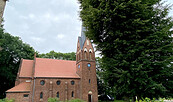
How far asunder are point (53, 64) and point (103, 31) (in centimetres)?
1885

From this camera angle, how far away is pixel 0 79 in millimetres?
25891

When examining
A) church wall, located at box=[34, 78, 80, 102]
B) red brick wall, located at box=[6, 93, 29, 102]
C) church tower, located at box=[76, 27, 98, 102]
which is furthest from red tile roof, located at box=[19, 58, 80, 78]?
red brick wall, located at box=[6, 93, 29, 102]

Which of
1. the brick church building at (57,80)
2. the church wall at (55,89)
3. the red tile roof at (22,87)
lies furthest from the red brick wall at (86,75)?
the red tile roof at (22,87)

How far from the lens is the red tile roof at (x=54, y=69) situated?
21245mm

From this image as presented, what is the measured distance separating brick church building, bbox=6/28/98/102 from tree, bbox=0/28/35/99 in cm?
480

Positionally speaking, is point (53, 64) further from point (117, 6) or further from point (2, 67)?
point (117, 6)

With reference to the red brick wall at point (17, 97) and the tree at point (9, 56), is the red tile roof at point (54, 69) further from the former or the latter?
the tree at point (9, 56)

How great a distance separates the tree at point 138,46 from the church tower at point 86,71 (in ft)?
48.1

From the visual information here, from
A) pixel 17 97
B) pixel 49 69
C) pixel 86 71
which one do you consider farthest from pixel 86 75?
pixel 17 97

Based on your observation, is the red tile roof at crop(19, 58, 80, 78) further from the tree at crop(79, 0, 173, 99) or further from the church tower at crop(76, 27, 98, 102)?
the tree at crop(79, 0, 173, 99)

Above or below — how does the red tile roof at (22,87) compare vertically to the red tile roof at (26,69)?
below

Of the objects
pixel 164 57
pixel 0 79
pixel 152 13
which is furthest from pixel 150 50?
pixel 0 79

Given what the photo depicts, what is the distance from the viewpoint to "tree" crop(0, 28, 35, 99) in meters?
24.5

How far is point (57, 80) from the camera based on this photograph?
69.2 ft
